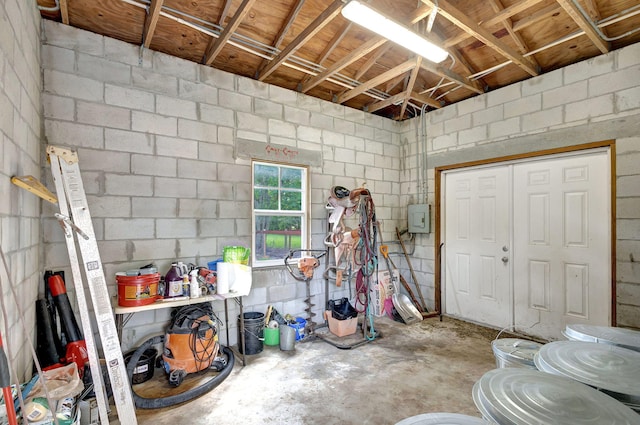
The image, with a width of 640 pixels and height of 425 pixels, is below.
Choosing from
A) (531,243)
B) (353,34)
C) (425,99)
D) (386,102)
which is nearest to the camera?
(353,34)

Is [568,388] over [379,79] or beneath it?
beneath

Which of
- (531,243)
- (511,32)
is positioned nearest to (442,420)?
(511,32)

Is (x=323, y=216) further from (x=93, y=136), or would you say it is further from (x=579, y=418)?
(x=579, y=418)

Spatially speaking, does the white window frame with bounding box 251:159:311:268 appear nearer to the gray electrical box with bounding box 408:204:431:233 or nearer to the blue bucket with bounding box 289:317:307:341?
the blue bucket with bounding box 289:317:307:341

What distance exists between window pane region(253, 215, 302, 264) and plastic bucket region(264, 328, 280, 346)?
83 centimetres

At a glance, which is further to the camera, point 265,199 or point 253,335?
point 265,199

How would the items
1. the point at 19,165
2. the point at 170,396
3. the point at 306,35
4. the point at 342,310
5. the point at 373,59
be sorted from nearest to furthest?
1. the point at 19,165
2. the point at 170,396
3. the point at 306,35
4. the point at 373,59
5. the point at 342,310

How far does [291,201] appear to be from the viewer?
160 inches

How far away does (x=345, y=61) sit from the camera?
3.29 metres

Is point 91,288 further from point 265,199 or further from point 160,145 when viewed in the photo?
point 265,199

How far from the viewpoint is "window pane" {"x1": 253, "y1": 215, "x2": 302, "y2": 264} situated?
380cm

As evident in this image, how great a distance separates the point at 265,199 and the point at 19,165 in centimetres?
226

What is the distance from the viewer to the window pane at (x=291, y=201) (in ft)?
13.1

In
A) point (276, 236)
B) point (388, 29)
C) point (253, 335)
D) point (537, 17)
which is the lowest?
point (253, 335)
